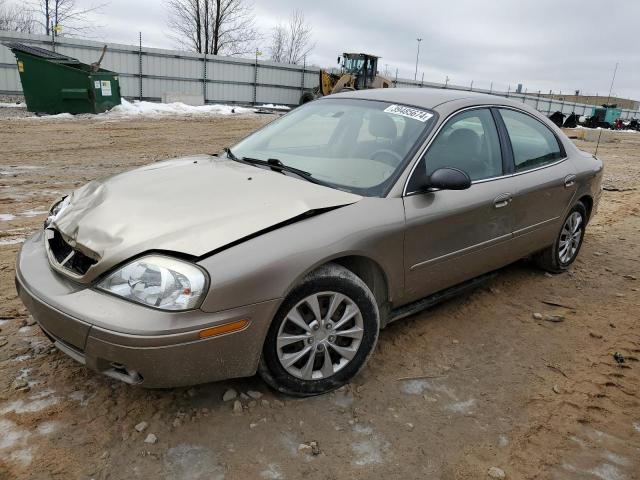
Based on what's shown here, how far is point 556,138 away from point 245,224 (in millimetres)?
3250

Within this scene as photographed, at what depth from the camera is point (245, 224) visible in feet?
7.99

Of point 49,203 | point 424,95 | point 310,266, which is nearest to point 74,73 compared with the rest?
point 49,203

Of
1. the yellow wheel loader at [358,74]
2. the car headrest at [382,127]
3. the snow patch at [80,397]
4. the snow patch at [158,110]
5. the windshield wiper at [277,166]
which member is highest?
the yellow wheel loader at [358,74]

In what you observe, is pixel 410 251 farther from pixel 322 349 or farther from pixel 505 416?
pixel 505 416

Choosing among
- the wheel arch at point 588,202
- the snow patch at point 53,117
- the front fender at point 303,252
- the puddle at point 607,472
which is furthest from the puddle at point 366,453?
the snow patch at point 53,117

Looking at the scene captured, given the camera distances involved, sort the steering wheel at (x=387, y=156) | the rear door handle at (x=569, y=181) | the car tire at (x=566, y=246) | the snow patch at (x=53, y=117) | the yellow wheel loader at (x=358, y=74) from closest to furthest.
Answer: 1. the steering wheel at (x=387, y=156)
2. the rear door handle at (x=569, y=181)
3. the car tire at (x=566, y=246)
4. the snow patch at (x=53, y=117)
5. the yellow wheel loader at (x=358, y=74)

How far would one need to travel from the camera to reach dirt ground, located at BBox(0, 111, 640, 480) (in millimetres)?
2248

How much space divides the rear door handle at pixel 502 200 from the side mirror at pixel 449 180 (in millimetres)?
617

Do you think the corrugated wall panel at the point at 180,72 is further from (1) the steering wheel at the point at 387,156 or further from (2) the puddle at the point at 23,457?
(2) the puddle at the point at 23,457

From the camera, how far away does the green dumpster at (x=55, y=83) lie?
49.3 feet

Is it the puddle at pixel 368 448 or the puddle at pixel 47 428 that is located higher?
the puddle at pixel 368 448

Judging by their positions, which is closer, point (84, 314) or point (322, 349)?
point (84, 314)

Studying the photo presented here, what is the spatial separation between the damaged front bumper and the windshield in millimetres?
1089

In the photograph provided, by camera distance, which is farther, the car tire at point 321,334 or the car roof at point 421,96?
the car roof at point 421,96
